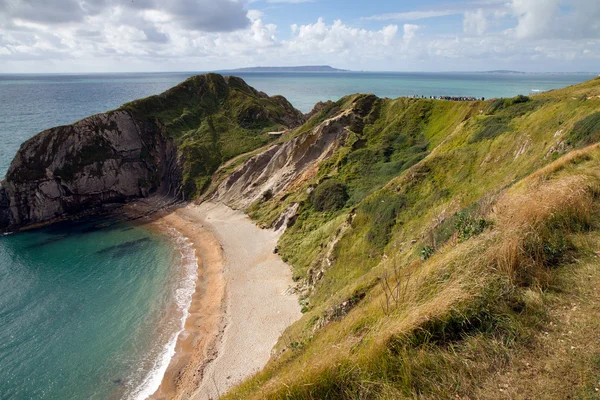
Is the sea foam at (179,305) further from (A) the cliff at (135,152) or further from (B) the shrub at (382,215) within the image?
(A) the cliff at (135,152)

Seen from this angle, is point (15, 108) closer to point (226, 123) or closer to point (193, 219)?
point (226, 123)

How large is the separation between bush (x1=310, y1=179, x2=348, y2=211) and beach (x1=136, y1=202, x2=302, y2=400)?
7.15m

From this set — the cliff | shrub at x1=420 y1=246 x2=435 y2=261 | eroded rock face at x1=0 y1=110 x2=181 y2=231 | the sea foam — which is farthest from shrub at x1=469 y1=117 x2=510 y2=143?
eroded rock face at x1=0 y1=110 x2=181 y2=231

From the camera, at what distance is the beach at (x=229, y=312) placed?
23.5 m

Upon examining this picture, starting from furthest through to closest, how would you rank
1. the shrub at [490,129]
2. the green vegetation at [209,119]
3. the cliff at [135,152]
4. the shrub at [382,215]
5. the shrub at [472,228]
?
the green vegetation at [209,119]
the cliff at [135,152]
the shrub at [490,129]
the shrub at [382,215]
the shrub at [472,228]

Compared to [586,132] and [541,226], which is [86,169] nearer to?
[541,226]

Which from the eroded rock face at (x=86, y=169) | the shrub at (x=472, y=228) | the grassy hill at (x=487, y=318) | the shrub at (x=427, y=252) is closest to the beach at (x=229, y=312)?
the grassy hill at (x=487, y=318)

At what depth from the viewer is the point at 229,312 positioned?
99.2 feet

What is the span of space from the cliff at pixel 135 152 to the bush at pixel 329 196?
27524mm

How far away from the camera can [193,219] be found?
53.9m

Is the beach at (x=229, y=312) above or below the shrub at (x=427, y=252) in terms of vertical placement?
below

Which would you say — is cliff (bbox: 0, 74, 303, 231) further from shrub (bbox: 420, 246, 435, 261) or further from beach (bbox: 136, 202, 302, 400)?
shrub (bbox: 420, 246, 435, 261)

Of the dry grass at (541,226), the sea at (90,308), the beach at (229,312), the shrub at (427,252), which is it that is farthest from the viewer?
the sea at (90,308)

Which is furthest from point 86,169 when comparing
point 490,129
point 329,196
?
point 490,129
